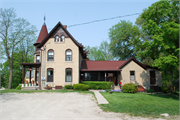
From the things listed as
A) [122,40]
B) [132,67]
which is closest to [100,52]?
[122,40]

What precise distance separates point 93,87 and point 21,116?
582 inches

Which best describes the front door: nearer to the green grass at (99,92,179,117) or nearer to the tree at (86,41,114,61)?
the green grass at (99,92,179,117)

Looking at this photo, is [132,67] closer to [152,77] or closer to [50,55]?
[152,77]

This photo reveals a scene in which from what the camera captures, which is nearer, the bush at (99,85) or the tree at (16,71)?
the bush at (99,85)

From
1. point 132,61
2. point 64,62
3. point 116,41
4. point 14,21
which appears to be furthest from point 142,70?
point 14,21

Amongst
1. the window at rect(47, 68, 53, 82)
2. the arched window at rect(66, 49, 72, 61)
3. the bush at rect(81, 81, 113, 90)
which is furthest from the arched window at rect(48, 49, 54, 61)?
the bush at rect(81, 81, 113, 90)

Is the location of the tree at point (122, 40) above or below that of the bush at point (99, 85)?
above

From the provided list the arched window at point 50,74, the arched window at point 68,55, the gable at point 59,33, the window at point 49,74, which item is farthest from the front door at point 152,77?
the window at point 49,74

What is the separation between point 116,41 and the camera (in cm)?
3847

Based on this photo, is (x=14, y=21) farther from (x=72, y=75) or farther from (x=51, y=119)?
(x=51, y=119)

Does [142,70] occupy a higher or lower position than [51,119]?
higher

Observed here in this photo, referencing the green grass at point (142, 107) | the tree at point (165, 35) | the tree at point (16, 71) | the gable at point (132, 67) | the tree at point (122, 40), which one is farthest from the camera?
the tree at point (16, 71)

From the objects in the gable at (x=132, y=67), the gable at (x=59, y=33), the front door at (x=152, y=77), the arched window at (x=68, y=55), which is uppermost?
the gable at (x=59, y=33)

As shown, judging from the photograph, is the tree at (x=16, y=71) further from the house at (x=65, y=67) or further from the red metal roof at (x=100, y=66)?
the red metal roof at (x=100, y=66)
